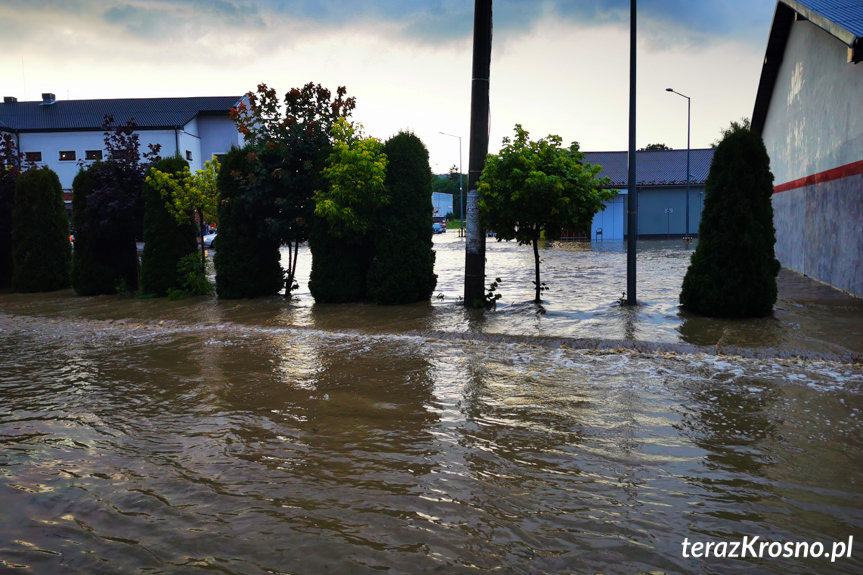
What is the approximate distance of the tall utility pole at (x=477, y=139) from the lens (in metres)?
13.4

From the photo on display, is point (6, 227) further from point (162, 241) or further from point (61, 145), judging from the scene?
point (61, 145)

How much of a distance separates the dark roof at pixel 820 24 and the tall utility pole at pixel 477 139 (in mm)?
5083

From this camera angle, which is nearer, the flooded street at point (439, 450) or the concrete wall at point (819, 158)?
the flooded street at point (439, 450)

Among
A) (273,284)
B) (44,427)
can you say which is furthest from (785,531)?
(273,284)

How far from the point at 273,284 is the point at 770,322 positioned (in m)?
10.7

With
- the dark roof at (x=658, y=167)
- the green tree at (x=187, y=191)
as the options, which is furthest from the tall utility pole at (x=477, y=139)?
the dark roof at (x=658, y=167)

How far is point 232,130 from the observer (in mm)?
59000

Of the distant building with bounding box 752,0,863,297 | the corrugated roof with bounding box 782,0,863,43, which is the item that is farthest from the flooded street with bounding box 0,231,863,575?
the corrugated roof with bounding box 782,0,863,43

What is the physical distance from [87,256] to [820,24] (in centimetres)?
1847

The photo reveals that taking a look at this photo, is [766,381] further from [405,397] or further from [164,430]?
[164,430]

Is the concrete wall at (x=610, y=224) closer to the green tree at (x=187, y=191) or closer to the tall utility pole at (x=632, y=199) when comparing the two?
the tall utility pole at (x=632, y=199)

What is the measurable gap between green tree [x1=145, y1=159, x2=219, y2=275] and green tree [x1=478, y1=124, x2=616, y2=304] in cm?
Result: 677

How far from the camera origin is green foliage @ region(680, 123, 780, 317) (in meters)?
11.3

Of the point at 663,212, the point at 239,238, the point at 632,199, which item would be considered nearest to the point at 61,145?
the point at 663,212
